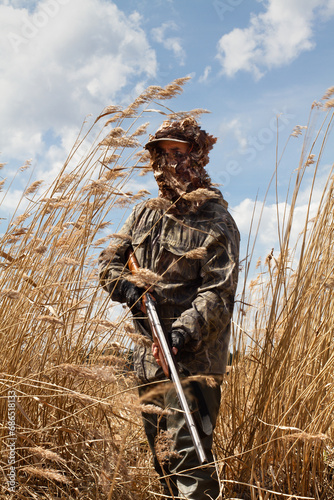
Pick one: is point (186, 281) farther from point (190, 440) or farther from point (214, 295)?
point (190, 440)

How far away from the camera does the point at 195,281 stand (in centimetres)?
227

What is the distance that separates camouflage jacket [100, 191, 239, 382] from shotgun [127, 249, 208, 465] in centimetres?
7

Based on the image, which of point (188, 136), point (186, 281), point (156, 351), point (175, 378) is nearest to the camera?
point (175, 378)

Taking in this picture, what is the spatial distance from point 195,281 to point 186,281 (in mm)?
49

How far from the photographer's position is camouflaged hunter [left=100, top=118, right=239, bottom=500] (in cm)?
208

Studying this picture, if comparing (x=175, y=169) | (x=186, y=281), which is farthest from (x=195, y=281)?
(x=175, y=169)

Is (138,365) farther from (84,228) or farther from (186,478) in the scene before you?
(84,228)

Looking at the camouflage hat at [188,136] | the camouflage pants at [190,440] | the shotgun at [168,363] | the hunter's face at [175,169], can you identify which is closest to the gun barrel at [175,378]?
the shotgun at [168,363]

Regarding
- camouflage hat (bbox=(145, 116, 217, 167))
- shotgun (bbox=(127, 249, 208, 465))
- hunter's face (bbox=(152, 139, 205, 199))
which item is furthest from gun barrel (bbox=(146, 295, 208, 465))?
camouflage hat (bbox=(145, 116, 217, 167))

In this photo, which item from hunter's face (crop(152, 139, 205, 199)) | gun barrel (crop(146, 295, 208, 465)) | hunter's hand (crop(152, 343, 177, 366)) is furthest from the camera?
hunter's face (crop(152, 139, 205, 199))

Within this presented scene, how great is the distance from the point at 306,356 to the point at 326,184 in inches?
34.8

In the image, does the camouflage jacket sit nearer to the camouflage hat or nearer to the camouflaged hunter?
the camouflaged hunter

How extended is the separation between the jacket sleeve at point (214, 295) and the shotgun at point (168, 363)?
0.08 m

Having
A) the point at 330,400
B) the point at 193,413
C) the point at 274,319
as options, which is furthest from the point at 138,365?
the point at 330,400
